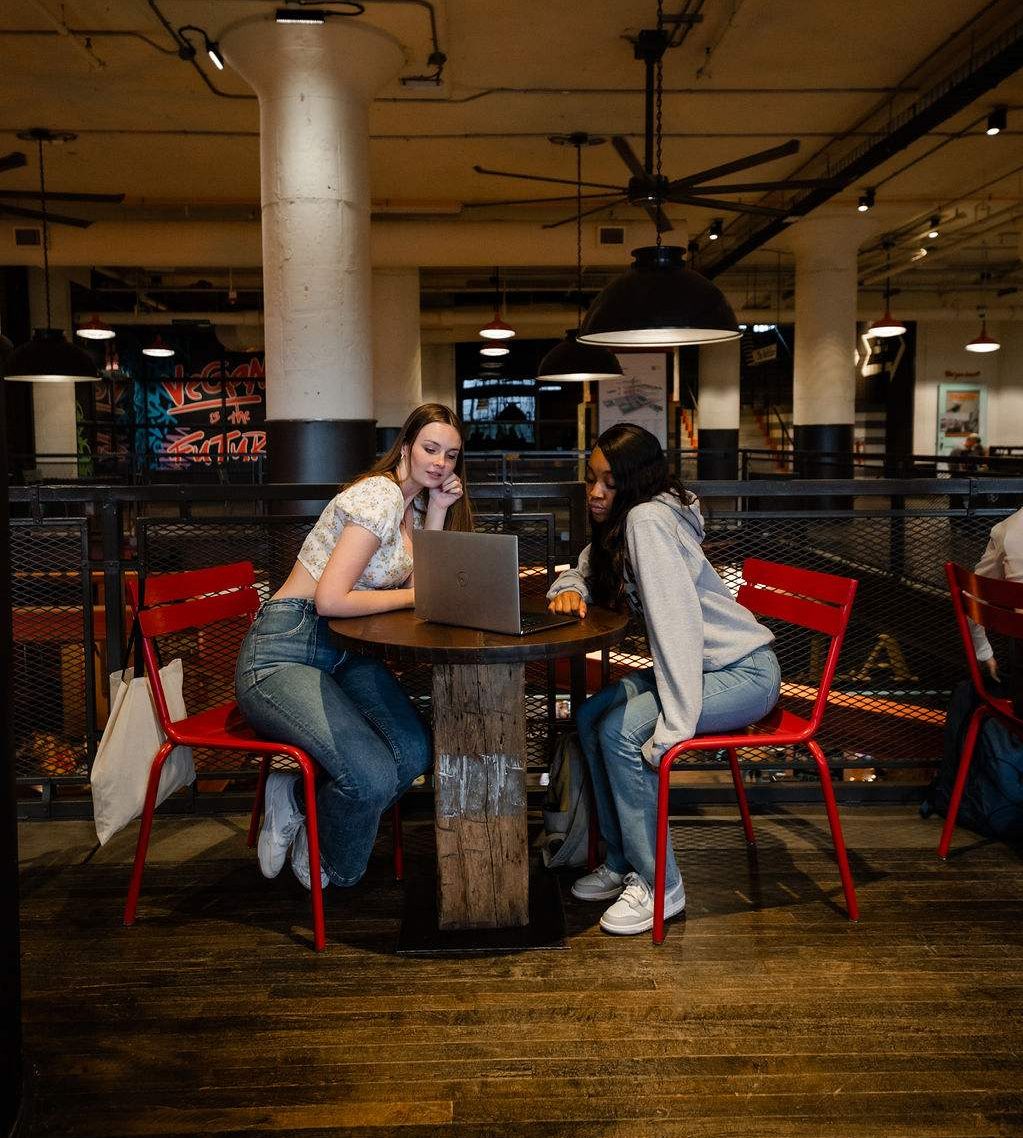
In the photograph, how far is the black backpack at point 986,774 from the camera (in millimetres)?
2871

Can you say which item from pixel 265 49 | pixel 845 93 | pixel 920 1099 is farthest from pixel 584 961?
pixel 845 93

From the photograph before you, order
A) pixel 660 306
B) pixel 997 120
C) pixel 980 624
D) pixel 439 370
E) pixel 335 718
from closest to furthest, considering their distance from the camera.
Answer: pixel 335 718
pixel 980 624
pixel 660 306
pixel 997 120
pixel 439 370

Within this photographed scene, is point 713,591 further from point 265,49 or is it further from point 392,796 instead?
point 265,49

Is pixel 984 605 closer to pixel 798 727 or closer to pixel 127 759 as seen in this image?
pixel 798 727

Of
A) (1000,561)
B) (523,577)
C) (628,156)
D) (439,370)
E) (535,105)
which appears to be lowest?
(523,577)

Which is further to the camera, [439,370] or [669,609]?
[439,370]

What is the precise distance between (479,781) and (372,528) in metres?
0.63

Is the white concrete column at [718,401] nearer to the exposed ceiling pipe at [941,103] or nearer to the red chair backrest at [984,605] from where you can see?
the exposed ceiling pipe at [941,103]

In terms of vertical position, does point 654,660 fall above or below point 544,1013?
above

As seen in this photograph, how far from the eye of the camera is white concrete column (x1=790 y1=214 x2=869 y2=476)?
1056cm

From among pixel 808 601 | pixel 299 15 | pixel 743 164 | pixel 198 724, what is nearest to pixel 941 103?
pixel 743 164

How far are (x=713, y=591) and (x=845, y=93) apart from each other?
19.7 feet

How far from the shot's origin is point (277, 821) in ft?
8.17

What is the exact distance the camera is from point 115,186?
9.45m
